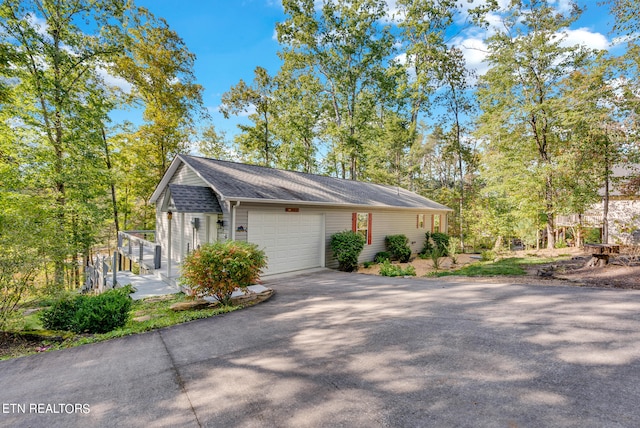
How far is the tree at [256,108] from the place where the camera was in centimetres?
2070

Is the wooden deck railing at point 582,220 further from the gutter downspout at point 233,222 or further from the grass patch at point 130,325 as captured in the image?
the grass patch at point 130,325

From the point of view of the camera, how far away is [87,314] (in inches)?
192

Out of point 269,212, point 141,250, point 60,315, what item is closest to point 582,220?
point 269,212

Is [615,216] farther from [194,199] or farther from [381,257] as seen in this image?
[194,199]

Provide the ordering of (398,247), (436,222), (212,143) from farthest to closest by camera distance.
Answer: (212,143)
(436,222)
(398,247)

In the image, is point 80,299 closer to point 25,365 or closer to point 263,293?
point 25,365

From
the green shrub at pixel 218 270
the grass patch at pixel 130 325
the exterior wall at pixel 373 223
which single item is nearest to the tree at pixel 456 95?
the exterior wall at pixel 373 223

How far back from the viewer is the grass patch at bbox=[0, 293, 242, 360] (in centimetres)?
420

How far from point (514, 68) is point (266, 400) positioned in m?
18.8

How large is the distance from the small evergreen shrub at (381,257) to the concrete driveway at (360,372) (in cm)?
742

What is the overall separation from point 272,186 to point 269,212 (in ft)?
4.69

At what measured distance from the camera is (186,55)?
17.4m

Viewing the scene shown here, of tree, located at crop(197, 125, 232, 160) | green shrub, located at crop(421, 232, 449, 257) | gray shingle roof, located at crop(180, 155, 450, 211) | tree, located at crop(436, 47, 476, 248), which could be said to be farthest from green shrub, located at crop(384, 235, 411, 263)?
tree, located at crop(197, 125, 232, 160)

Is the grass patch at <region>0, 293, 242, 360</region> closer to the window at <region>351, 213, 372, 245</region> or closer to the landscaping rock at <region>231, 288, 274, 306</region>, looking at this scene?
the landscaping rock at <region>231, 288, 274, 306</region>
